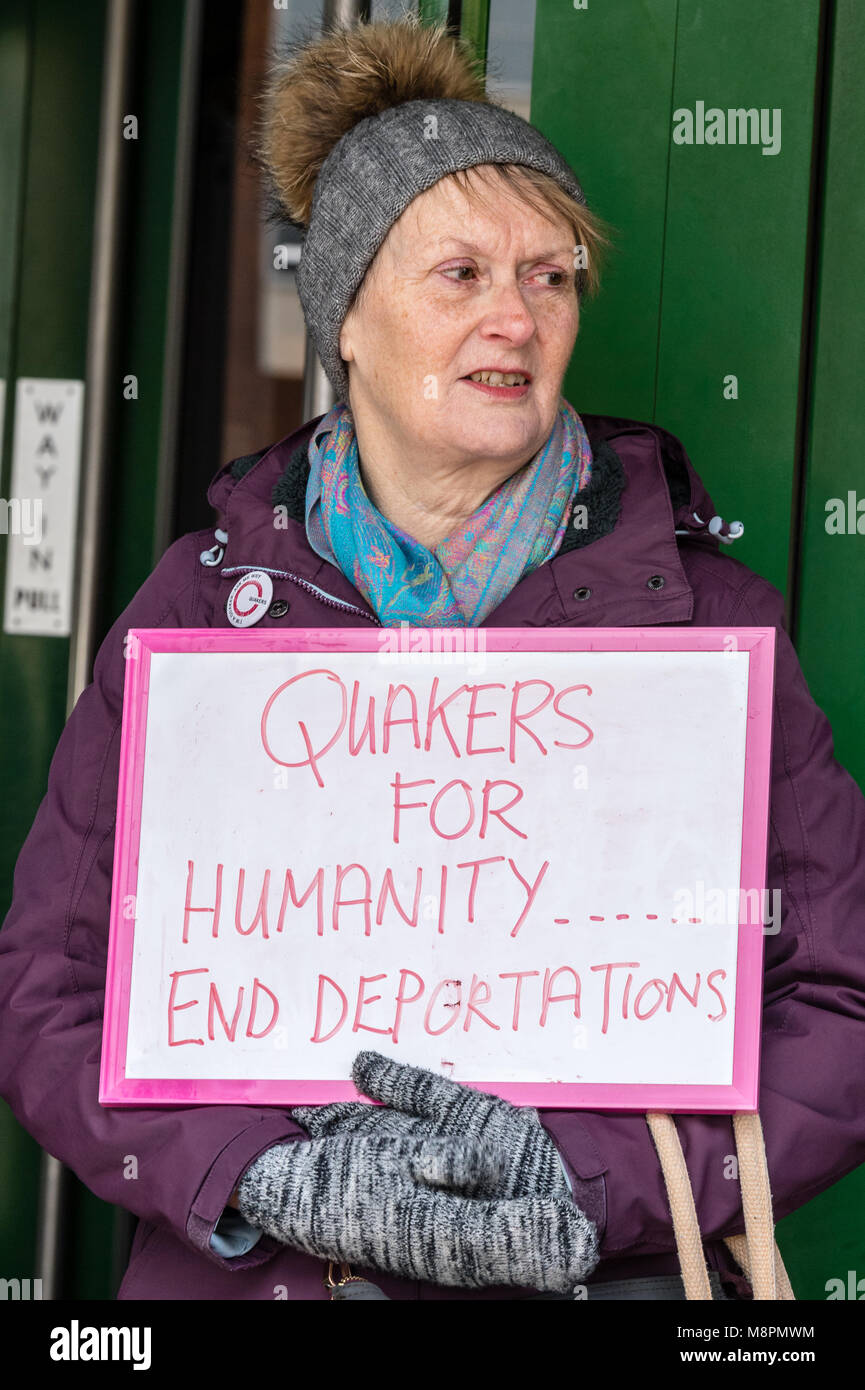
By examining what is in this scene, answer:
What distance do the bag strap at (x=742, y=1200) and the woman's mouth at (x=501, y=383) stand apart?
34.0 inches

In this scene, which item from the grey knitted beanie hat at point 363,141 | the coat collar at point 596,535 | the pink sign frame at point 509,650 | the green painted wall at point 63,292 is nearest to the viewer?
the pink sign frame at point 509,650

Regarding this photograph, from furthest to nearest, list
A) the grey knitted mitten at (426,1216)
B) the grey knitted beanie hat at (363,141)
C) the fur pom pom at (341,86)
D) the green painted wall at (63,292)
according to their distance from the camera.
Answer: the green painted wall at (63,292)
the fur pom pom at (341,86)
the grey knitted beanie hat at (363,141)
the grey knitted mitten at (426,1216)

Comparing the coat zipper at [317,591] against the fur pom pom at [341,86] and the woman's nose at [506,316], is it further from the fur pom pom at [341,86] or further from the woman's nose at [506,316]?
the fur pom pom at [341,86]

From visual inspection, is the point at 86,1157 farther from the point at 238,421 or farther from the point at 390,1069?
the point at 238,421

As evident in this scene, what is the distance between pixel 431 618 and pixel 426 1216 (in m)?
0.70

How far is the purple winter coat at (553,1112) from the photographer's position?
1796mm

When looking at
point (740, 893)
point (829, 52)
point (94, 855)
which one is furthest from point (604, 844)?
point (829, 52)

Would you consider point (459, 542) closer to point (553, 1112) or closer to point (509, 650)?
point (509, 650)

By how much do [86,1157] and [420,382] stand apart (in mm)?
993

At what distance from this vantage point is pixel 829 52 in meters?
2.67

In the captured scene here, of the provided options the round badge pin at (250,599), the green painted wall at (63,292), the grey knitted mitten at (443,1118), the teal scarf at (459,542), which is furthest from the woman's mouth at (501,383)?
the green painted wall at (63,292)

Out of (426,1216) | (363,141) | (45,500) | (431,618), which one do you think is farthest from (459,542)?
(45,500)

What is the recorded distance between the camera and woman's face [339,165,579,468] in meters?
2.05

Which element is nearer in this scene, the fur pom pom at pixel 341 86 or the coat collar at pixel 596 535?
the coat collar at pixel 596 535
